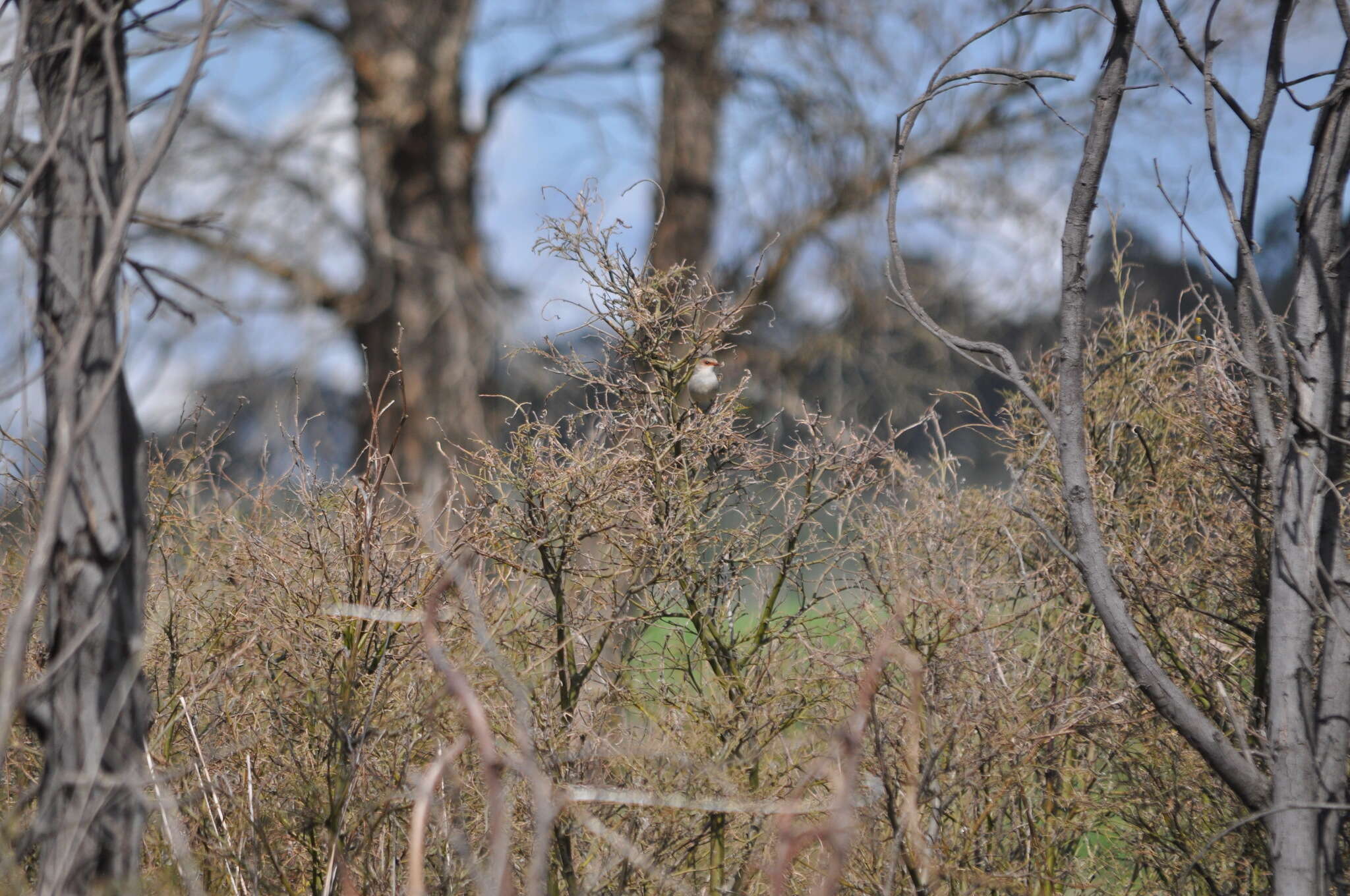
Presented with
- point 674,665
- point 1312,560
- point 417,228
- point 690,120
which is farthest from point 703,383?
point 690,120

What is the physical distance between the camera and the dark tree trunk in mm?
2428

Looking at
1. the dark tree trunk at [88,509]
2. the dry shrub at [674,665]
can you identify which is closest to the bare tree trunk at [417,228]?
the dry shrub at [674,665]

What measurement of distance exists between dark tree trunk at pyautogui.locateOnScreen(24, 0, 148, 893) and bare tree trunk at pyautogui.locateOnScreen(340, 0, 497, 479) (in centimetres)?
763

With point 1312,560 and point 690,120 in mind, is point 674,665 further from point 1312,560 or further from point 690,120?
point 690,120

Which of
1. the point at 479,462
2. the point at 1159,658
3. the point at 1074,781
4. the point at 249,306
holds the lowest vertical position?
the point at 1074,781

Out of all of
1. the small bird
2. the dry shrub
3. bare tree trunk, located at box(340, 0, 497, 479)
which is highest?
bare tree trunk, located at box(340, 0, 497, 479)

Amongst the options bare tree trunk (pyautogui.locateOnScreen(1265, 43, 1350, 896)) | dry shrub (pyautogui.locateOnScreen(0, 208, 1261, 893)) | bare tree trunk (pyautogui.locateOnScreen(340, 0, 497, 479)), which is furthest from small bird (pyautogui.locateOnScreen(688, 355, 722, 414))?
bare tree trunk (pyautogui.locateOnScreen(340, 0, 497, 479))

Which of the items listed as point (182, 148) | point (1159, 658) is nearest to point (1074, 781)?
point (1159, 658)

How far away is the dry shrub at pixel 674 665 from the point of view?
128 inches

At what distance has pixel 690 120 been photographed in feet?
37.4

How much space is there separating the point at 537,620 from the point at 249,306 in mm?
7609

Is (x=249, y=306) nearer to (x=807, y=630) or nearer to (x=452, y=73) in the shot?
(x=452, y=73)

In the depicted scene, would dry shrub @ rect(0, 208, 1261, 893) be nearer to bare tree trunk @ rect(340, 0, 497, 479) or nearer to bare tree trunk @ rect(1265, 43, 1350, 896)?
bare tree trunk @ rect(1265, 43, 1350, 896)

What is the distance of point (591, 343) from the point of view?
4.79 meters
